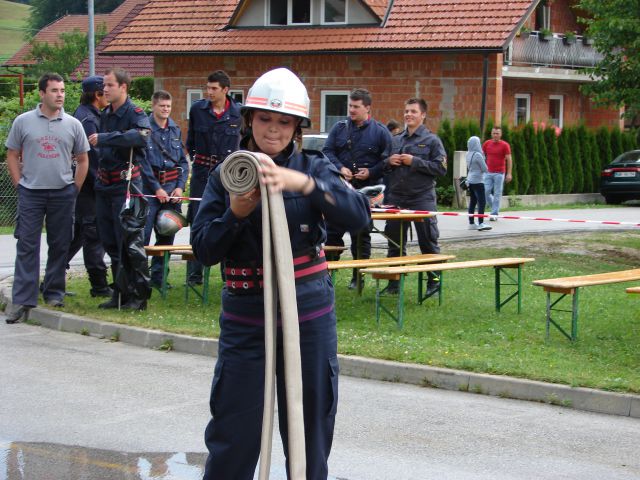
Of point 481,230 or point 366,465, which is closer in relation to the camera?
point 366,465

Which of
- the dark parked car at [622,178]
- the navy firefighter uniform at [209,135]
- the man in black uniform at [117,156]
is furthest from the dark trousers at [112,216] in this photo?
the dark parked car at [622,178]

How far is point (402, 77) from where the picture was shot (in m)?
33.1

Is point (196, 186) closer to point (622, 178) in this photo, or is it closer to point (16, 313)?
point (16, 313)

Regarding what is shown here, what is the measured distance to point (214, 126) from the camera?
12.2 metres

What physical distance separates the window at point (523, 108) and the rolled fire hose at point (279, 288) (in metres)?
32.7

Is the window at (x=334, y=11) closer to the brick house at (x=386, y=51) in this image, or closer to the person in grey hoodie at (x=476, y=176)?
the brick house at (x=386, y=51)

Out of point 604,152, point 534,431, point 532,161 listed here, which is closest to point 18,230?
point 534,431

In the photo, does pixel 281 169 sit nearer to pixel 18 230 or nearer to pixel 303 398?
pixel 303 398

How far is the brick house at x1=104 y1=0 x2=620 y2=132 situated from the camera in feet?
104

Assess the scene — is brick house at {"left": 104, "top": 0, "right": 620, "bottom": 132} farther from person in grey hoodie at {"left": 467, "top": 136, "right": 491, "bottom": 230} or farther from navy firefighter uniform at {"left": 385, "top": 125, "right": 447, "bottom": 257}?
navy firefighter uniform at {"left": 385, "top": 125, "right": 447, "bottom": 257}

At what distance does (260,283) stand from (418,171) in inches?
316

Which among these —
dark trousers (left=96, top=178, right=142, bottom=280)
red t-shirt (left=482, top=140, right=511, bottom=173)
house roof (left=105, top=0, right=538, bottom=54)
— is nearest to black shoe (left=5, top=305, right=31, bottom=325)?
dark trousers (left=96, top=178, right=142, bottom=280)

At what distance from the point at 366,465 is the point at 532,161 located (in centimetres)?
2589

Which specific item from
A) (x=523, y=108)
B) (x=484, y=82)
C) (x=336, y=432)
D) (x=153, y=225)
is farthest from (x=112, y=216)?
(x=523, y=108)
